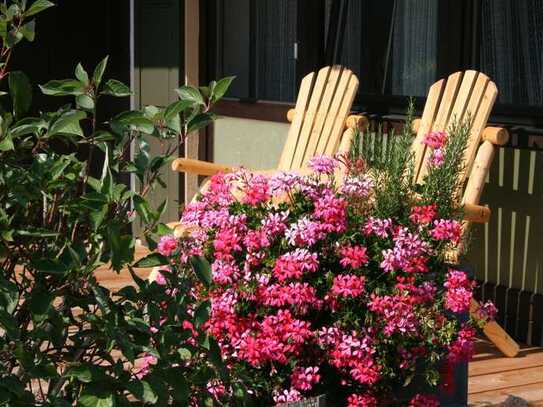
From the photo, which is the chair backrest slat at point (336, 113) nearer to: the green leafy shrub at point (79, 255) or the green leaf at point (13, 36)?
the green leafy shrub at point (79, 255)

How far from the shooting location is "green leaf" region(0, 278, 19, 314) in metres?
1.92

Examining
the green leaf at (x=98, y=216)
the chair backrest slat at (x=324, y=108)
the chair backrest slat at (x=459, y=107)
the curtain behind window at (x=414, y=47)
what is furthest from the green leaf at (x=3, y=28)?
the curtain behind window at (x=414, y=47)

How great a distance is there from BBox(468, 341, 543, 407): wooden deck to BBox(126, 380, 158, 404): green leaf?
2.08 meters

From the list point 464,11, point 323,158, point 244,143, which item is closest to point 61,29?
point 244,143

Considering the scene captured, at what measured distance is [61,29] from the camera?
27.9 feet

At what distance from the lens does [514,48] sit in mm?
5121

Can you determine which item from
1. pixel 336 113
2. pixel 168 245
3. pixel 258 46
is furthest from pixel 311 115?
pixel 168 245

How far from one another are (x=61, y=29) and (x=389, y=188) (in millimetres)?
5835

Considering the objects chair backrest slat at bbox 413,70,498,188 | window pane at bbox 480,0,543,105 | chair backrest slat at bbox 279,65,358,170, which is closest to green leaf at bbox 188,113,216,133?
chair backrest slat at bbox 413,70,498,188

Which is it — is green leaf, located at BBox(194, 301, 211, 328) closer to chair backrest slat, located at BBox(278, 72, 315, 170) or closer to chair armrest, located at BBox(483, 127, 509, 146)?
chair armrest, located at BBox(483, 127, 509, 146)

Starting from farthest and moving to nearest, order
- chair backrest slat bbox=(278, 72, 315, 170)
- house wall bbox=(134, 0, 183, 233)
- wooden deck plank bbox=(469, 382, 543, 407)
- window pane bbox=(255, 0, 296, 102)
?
house wall bbox=(134, 0, 183, 233), window pane bbox=(255, 0, 296, 102), chair backrest slat bbox=(278, 72, 315, 170), wooden deck plank bbox=(469, 382, 543, 407)

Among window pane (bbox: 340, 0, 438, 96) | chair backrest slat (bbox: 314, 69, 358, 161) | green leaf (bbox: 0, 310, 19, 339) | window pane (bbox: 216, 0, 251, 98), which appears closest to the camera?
green leaf (bbox: 0, 310, 19, 339)

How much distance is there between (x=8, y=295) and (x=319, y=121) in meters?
3.74

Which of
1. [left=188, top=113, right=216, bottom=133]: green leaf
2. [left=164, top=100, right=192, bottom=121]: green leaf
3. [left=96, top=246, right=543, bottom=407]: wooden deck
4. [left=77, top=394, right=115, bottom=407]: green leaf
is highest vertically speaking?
[left=164, top=100, right=192, bottom=121]: green leaf
